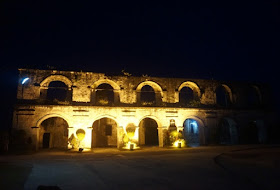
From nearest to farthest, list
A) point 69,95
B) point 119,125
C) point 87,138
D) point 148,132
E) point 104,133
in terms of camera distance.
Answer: point 87,138 < point 119,125 < point 69,95 < point 104,133 < point 148,132

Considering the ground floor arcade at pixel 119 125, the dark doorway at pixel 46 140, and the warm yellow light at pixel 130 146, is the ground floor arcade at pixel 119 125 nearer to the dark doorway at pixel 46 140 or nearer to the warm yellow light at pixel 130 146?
the dark doorway at pixel 46 140

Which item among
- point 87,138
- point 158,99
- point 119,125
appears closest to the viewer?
point 87,138

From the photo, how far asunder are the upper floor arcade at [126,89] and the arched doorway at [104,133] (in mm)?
3263

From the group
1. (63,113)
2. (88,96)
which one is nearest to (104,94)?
(88,96)

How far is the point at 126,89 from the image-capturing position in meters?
19.5

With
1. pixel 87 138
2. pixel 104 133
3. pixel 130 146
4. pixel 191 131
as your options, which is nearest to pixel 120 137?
pixel 130 146

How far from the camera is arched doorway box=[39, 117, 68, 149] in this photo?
21453mm

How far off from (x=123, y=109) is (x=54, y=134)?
367 inches

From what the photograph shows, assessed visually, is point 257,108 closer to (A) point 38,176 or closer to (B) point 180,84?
(B) point 180,84

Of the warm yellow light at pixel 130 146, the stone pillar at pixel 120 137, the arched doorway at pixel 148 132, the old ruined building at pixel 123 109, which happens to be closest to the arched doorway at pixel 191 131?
the arched doorway at pixel 148 132

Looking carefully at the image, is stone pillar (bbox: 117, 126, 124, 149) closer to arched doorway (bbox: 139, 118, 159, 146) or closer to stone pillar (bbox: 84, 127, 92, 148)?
stone pillar (bbox: 84, 127, 92, 148)

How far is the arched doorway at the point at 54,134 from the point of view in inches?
845

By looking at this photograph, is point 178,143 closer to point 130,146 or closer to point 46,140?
point 130,146

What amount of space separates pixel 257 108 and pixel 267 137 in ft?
Answer: 11.1
